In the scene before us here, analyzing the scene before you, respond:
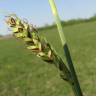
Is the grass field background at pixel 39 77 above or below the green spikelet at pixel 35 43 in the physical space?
below

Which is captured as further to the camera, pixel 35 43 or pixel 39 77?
pixel 39 77

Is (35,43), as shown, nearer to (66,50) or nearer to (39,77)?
(66,50)

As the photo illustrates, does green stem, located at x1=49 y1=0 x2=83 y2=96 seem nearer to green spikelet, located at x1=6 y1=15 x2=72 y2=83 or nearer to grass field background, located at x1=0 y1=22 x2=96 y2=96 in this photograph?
green spikelet, located at x1=6 y1=15 x2=72 y2=83

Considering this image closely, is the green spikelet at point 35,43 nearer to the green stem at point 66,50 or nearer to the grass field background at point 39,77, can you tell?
the green stem at point 66,50

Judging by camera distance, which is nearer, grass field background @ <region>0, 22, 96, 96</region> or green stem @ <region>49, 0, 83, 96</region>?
green stem @ <region>49, 0, 83, 96</region>

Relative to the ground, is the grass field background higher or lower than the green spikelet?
lower

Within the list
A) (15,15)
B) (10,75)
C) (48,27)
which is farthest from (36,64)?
(48,27)

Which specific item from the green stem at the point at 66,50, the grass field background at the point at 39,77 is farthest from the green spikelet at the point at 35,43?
the grass field background at the point at 39,77

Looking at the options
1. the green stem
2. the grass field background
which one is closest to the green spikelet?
the green stem

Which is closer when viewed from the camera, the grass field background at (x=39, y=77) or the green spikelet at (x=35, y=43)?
the green spikelet at (x=35, y=43)

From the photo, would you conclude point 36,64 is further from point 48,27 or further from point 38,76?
point 48,27


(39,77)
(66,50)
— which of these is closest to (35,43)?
(66,50)
